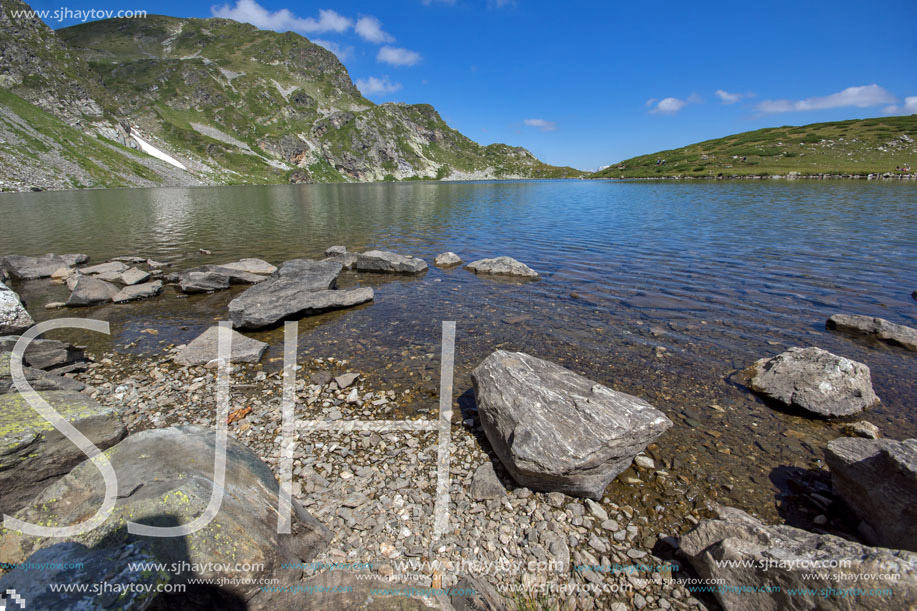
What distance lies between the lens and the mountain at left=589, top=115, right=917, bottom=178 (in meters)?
134

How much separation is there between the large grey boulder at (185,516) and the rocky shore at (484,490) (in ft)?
0.08

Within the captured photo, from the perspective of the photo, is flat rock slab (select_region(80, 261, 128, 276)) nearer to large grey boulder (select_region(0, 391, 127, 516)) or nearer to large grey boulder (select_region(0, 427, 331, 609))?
large grey boulder (select_region(0, 391, 127, 516))

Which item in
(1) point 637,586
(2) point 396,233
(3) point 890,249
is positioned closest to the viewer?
(1) point 637,586

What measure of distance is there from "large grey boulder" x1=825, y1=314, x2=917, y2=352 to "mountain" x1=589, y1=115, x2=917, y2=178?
16330cm

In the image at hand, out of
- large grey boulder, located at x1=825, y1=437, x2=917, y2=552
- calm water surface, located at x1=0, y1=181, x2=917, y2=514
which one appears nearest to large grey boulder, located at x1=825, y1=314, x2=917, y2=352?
calm water surface, located at x1=0, y1=181, x2=917, y2=514

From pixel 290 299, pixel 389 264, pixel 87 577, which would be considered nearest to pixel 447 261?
Answer: pixel 389 264

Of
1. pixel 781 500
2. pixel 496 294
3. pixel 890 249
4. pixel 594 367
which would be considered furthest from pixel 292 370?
pixel 890 249

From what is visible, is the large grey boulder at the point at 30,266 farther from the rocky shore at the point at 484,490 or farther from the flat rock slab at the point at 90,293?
the rocky shore at the point at 484,490

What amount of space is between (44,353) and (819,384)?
805 inches

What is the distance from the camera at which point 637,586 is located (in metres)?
4.81

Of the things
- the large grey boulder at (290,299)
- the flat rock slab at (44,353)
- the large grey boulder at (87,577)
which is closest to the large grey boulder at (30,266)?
the large grey boulder at (290,299)

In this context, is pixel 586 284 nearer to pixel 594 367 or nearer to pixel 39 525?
pixel 594 367

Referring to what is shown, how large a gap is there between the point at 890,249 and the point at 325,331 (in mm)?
37519

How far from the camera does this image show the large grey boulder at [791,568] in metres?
3.64
